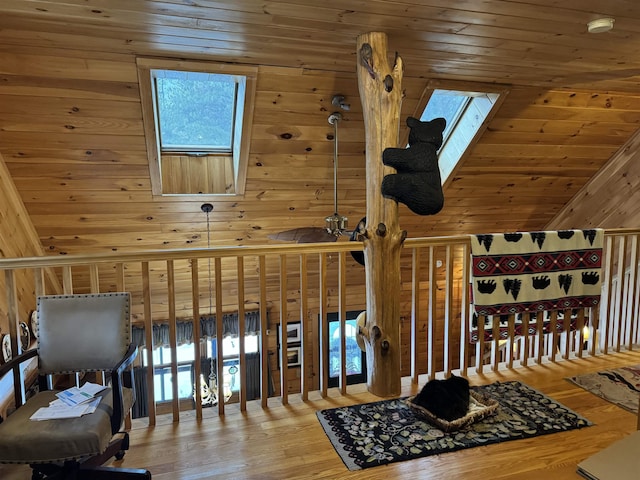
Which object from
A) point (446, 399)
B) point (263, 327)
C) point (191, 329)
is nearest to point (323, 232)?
point (263, 327)

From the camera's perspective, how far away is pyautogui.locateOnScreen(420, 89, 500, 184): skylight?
4.02 metres

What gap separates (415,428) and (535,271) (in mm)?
1407

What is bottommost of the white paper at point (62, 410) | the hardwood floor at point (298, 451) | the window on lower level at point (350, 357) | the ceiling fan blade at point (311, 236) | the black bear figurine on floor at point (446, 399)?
the window on lower level at point (350, 357)

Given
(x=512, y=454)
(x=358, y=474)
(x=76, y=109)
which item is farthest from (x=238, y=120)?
(x=512, y=454)

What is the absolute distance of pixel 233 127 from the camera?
3.90 meters

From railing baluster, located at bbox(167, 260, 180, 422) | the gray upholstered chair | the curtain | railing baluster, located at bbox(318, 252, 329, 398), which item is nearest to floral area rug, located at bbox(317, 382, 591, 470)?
railing baluster, located at bbox(318, 252, 329, 398)

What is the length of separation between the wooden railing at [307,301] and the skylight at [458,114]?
1255 mm

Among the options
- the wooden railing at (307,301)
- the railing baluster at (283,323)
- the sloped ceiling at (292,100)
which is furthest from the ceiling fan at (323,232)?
the sloped ceiling at (292,100)

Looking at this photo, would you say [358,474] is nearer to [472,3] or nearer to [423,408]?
[423,408]

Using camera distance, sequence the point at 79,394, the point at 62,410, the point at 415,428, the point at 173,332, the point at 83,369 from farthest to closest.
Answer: the point at 173,332 → the point at 415,428 → the point at 83,369 → the point at 79,394 → the point at 62,410

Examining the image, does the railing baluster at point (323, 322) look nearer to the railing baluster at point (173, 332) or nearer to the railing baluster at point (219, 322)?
the railing baluster at point (219, 322)

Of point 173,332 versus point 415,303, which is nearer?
point 173,332

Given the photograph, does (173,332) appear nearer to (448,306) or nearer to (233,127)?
(448,306)

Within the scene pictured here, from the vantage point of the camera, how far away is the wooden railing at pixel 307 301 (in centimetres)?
254
